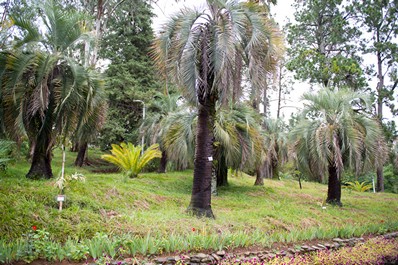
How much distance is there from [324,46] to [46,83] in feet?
59.1

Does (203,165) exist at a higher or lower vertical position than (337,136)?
lower

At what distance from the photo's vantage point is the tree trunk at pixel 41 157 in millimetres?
9516

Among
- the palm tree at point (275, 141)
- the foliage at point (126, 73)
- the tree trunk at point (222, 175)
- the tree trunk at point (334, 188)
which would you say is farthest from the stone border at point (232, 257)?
the foliage at point (126, 73)

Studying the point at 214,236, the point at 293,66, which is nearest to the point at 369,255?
the point at 214,236

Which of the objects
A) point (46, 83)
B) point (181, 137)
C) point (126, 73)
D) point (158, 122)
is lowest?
point (181, 137)

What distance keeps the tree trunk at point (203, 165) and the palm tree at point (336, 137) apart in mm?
4439

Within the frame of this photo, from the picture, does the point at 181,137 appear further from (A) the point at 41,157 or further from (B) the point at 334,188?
(B) the point at 334,188

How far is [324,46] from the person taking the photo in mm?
22062

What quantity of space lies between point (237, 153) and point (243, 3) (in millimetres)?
5689

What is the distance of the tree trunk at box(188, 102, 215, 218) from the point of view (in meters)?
8.59

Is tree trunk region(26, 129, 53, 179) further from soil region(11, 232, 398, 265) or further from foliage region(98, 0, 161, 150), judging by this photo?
foliage region(98, 0, 161, 150)

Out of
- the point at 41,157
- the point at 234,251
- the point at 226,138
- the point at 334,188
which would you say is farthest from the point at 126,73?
the point at 234,251

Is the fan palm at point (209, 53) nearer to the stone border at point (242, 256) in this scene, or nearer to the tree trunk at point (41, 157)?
the stone border at point (242, 256)

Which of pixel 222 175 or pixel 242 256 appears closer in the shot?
pixel 242 256
